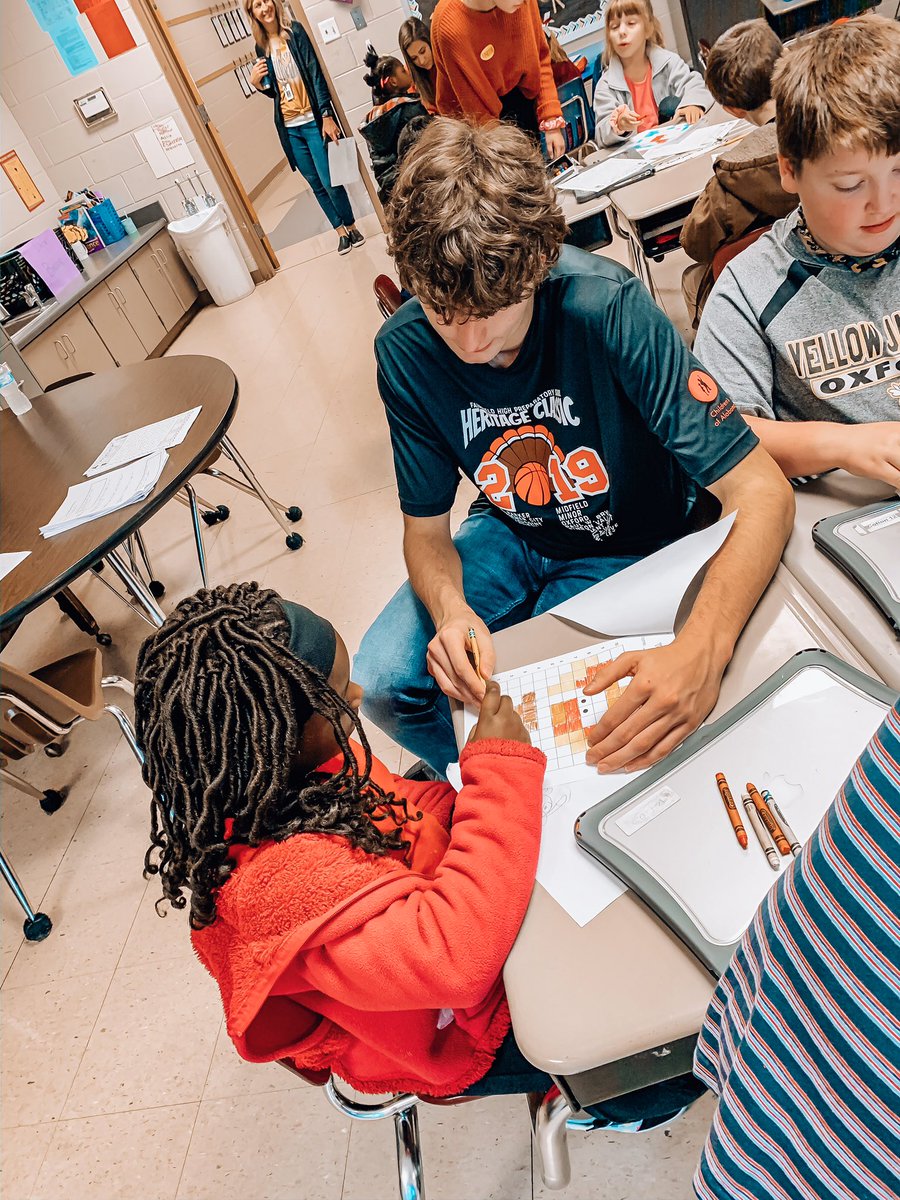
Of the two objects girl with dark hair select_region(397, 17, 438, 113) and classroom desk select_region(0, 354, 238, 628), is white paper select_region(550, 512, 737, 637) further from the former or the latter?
girl with dark hair select_region(397, 17, 438, 113)

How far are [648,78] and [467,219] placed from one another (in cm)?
353

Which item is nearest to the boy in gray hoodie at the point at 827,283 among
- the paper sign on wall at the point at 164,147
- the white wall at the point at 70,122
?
the white wall at the point at 70,122

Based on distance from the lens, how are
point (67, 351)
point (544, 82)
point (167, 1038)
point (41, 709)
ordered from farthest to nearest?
point (67, 351)
point (544, 82)
point (41, 709)
point (167, 1038)

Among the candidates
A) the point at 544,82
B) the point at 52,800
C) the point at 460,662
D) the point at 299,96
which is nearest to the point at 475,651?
the point at 460,662

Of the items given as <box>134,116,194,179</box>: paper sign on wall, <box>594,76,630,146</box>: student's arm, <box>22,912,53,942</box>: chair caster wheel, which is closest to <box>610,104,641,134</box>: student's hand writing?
<box>594,76,630,146</box>: student's arm

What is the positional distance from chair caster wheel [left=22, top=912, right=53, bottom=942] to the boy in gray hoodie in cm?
203

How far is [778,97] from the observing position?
1.11 meters

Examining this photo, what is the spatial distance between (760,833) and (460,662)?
0.45 m

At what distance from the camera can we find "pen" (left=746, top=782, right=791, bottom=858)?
634 mm

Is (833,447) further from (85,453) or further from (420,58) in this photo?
(420,58)

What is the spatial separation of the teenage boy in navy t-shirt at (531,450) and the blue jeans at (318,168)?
5347 millimetres

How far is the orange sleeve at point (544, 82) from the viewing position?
3.35 metres

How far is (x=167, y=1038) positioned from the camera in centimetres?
166

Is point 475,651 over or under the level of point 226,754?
under
